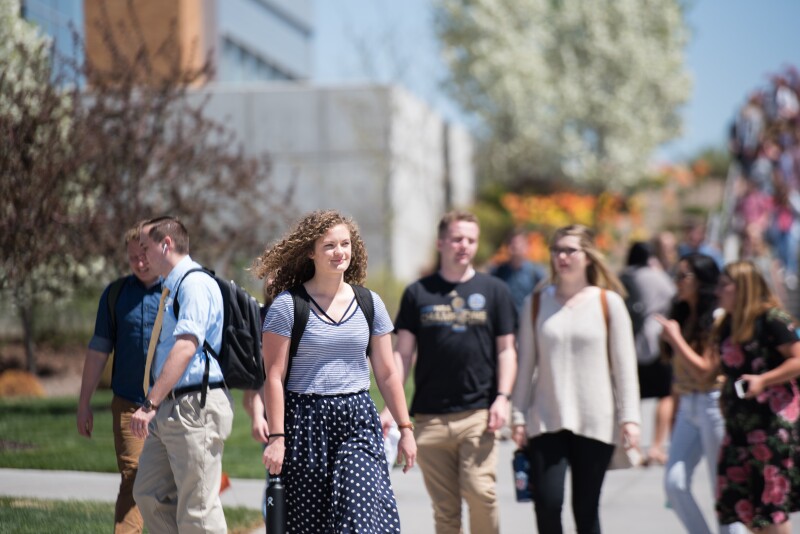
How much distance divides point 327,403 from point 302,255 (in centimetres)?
70

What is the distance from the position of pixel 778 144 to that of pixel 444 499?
936 inches

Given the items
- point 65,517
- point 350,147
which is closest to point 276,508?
point 65,517

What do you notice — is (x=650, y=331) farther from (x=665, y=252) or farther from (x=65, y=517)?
(x=65, y=517)

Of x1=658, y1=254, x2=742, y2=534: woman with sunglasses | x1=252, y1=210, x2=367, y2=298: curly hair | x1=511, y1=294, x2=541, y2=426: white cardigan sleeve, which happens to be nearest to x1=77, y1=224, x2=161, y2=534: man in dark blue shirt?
x1=252, y1=210, x2=367, y2=298: curly hair

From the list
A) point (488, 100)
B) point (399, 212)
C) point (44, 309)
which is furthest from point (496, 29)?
point (44, 309)

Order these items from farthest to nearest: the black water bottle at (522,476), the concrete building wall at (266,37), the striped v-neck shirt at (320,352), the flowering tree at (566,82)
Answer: the concrete building wall at (266,37) < the flowering tree at (566,82) < the black water bottle at (522,476) < the striped v-neck shirt at (320,352)

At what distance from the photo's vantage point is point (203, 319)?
5.66 meters

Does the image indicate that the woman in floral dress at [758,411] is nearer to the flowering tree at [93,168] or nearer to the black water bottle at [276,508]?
the black water bottle at [276,508]

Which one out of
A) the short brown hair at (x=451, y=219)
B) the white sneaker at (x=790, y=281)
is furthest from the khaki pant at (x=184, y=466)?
the white sneaker at (x=790, y=281)

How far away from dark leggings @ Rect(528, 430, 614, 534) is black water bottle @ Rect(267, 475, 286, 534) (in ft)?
5.71

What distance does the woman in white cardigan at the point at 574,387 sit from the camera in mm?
6473

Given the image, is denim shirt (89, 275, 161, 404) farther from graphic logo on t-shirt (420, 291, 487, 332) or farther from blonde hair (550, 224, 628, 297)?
blonde hair (550, 224, 628, 297)

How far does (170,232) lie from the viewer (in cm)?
593

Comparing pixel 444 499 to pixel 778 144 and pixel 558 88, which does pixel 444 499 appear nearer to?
pixel 778 144
